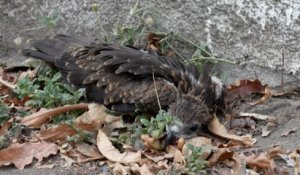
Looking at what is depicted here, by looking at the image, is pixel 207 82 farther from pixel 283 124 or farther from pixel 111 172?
pixel 111 172

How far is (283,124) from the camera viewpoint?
5.96 m

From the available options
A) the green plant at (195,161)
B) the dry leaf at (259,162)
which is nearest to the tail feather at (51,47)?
the green plant at (195,161)

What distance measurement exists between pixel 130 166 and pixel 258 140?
3.26ft

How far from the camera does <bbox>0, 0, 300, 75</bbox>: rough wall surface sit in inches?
249

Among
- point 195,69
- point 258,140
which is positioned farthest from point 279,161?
point 195,69

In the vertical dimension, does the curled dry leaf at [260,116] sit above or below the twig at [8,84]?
below

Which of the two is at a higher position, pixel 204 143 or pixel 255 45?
pixel 255 45

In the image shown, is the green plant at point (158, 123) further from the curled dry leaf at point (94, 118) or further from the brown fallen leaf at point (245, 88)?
the brown fallen leaf at point (245, 88)

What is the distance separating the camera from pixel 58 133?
5590mm

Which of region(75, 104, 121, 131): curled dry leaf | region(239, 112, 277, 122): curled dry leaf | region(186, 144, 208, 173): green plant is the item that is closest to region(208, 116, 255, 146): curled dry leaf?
region(239, 112, 277, 122): curled dry leaf

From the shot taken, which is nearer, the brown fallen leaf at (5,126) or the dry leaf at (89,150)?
the dry leaf at (89,150)

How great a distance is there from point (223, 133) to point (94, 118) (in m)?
0.89

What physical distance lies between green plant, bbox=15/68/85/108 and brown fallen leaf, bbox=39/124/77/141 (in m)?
0.44

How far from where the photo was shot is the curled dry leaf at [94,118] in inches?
222
